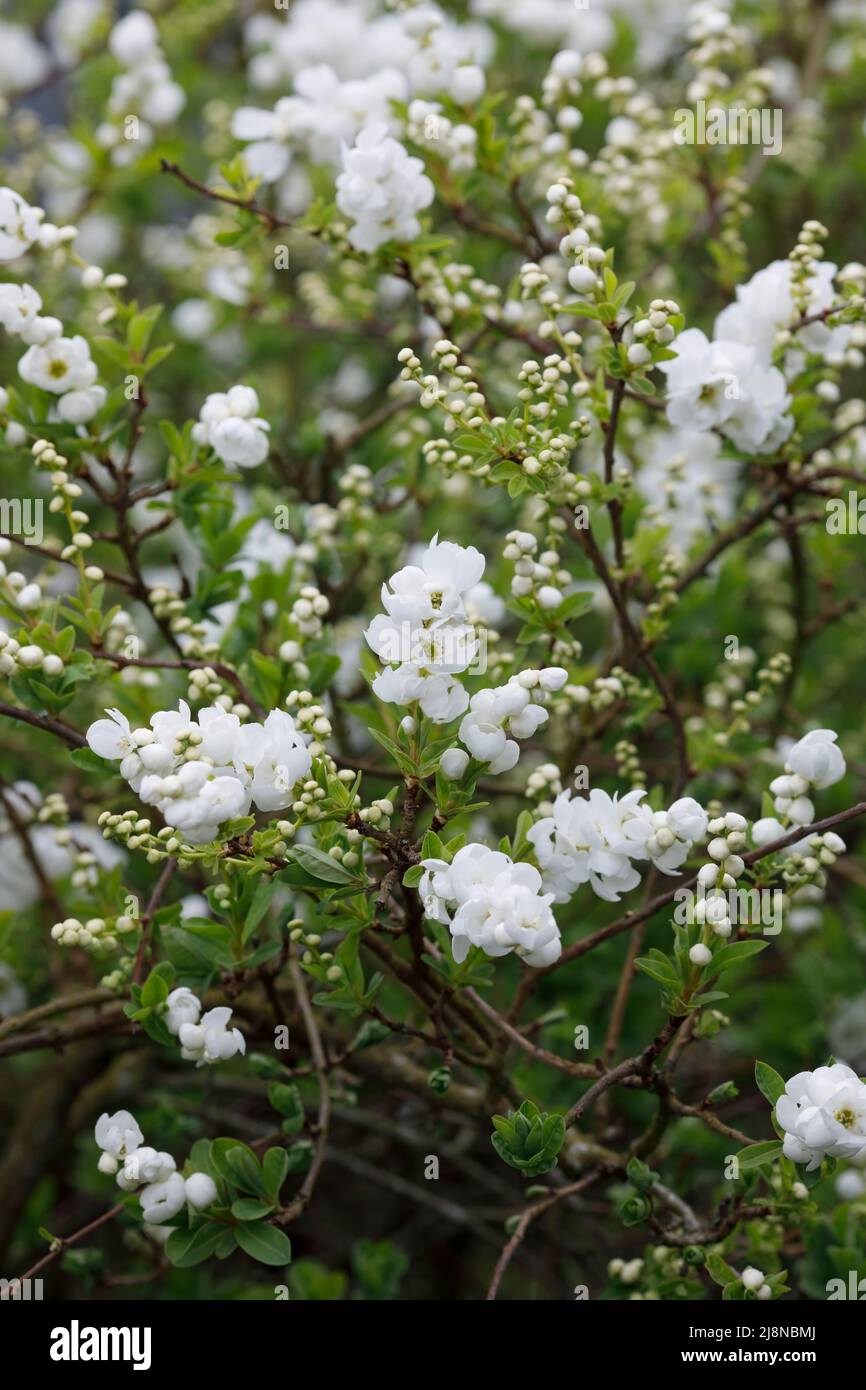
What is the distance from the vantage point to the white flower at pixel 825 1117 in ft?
5.36

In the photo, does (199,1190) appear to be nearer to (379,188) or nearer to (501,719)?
(501,719)

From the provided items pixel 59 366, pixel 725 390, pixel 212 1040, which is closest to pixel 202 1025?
pixel 212 1040

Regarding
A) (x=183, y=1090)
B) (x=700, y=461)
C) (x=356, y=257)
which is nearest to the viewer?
(x=356, y=257)

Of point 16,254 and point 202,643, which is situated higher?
point 16,254

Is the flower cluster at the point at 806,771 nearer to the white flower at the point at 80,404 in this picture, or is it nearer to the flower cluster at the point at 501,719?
the flower cluster at the point at 501,719

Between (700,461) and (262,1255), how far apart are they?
1790 mm

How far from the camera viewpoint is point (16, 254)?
2197mm

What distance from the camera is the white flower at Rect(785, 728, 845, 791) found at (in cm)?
181

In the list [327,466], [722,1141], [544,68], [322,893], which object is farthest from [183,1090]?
[544,68]

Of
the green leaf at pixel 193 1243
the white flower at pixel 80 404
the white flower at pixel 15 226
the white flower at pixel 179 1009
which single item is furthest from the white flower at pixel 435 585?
the white flower at pixel 15 226

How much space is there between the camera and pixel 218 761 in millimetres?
1660

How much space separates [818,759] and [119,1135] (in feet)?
3.47

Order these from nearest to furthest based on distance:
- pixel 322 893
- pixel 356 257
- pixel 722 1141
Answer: pixel 322 893, pixel 356 257, pixel 722 1141
